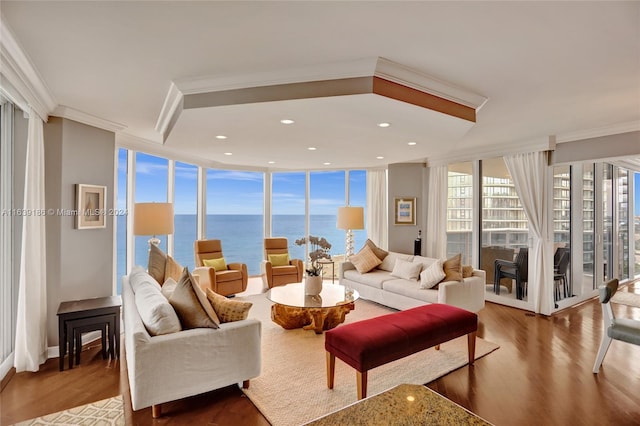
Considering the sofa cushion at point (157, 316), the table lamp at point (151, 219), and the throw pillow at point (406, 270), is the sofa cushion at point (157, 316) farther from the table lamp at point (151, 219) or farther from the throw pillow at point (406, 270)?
the throw pillow at point (406, 270)

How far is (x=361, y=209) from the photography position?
6477mm

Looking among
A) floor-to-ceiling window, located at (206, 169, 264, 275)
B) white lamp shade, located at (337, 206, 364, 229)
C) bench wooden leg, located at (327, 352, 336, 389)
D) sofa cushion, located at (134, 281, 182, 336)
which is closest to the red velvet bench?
bench wooden leg, located at (327, 352, 336, 389)

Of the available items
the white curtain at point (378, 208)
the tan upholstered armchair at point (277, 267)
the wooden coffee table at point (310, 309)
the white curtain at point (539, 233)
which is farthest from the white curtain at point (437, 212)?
the wooden coffee table at point (310, 309)

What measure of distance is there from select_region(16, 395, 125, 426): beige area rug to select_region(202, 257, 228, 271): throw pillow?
315 cm

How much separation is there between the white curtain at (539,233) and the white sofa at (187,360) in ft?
13.9

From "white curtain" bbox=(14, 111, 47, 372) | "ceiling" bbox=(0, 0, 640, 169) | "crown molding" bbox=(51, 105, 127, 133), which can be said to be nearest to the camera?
"ceiling" bbox=(0, 0, 640, 169)

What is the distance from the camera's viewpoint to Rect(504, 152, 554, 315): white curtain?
15.6 feet

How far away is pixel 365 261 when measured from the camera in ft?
18.4

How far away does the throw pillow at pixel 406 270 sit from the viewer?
4.98 m

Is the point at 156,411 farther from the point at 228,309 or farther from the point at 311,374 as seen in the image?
the point at 311,374

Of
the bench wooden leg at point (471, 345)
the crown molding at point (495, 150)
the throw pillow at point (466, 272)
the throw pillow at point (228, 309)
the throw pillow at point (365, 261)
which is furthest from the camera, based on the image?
the throw pillow at point (365, 261)

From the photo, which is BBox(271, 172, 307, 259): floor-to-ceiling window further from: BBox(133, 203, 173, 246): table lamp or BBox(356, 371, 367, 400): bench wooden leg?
BBox(356, 371, 367, 400): bench wooden leg

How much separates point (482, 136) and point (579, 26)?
9.57 ft

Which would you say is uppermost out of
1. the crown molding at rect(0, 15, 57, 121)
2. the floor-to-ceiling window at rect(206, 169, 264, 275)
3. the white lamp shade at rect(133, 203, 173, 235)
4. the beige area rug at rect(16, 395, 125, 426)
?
the crown molding at rect(0, 15, 57, 121)
